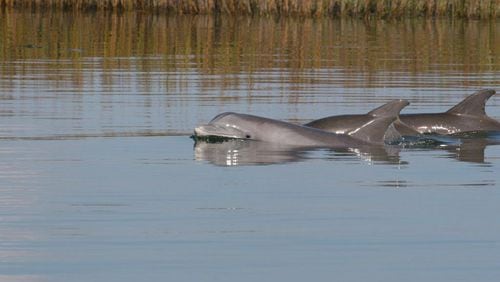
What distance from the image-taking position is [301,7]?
42.6m

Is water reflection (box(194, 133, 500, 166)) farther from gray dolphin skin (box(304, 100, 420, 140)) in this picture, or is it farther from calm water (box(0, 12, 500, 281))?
gray dolphin skin (box(304, 100, 420, 140))

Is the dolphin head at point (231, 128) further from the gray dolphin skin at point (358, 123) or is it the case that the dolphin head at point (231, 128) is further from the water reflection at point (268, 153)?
the gray dolphin skin at point (358, 123)

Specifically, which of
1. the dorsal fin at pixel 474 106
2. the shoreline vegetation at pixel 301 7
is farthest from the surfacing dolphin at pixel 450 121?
the shoreline vegetation at pixel 301 7

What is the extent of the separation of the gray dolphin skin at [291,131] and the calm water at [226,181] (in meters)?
0.30

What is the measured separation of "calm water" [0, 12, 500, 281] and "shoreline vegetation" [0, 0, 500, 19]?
15.5m

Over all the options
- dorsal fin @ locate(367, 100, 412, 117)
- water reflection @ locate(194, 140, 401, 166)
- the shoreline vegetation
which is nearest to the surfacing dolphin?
dorsal fin @ locate(367, 100, 412, 117)

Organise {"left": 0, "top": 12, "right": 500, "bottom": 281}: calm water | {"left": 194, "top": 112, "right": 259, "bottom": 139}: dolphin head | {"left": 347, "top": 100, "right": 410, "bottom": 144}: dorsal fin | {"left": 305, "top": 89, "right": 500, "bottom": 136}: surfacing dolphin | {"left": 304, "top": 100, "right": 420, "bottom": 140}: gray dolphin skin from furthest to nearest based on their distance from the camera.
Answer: {"left": 305, "top": 89, "right": 500, "bottom": 136}: surfacing dolphin → {"left": 304, "top": 100, "right": 420, "bottom": 140}: gray dolphin skin → {"left": 347, "top": 100, "right": 410, "bottom": 144}: dorsal fin → {"left": 194, "top": 112, "right": 259, "bottom": 139}: dolphin head → {"left": 0, "top": 12, "right": 500, "bottom": 281}: calm water

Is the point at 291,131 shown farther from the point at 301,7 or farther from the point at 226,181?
the point at 301,7

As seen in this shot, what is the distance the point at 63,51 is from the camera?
96.5 ft

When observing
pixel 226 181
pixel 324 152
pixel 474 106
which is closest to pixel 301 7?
pixel 474 106

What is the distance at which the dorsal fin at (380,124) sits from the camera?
15.7 meters

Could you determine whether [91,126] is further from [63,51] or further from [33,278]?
[63,51]

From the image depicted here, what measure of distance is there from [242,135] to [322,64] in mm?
11834

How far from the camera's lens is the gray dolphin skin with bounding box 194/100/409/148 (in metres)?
15.3
